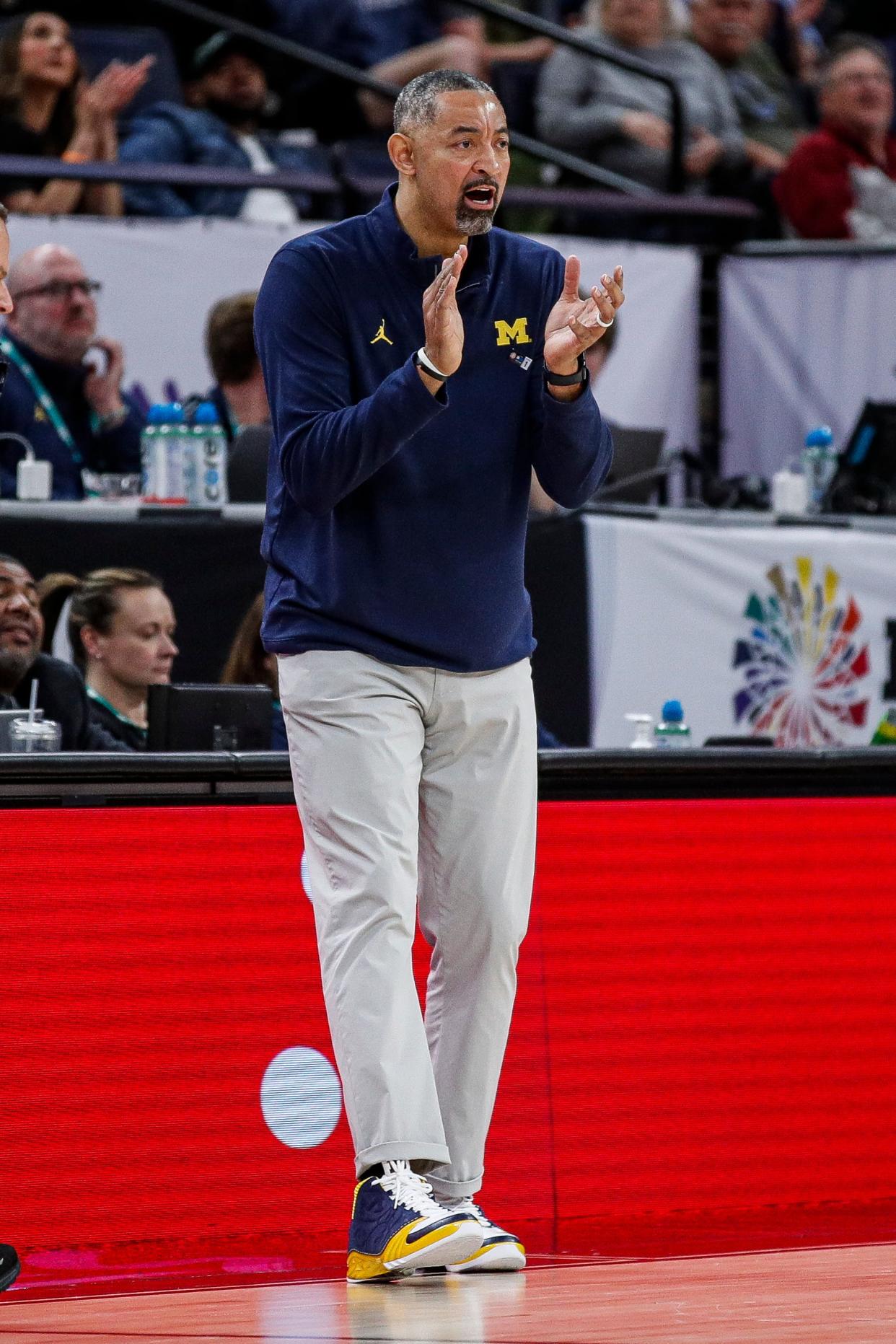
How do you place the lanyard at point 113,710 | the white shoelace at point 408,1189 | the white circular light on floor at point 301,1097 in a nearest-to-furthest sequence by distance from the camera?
the white shoelace at point 408,1189, the white circular light on floor at point 301,1097, the lanyard at point 113,710

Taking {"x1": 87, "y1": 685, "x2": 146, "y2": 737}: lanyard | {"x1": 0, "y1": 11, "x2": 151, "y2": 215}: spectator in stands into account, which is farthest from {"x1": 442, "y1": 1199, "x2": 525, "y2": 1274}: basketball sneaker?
{"x1": 0, "y1": 11, "x2": 151, "y2": 215}: spectator in stands

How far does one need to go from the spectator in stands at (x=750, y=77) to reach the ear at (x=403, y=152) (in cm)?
→ 686

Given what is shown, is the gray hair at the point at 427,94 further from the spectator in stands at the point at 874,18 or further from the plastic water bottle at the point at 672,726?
the spectator in stands at the point at 874,18

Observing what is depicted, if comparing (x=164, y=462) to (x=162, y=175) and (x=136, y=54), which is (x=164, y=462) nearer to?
(x=162, y=175)

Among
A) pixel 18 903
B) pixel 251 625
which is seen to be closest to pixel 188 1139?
pixel 18 903

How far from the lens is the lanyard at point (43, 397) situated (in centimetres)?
632

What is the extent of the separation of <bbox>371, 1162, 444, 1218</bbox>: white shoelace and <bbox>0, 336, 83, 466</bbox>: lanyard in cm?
384

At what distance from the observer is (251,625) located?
17.2 ft

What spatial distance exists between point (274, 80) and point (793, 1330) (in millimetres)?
7478

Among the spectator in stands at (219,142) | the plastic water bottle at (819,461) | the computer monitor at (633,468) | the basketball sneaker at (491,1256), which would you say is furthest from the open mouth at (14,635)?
the plastic water bottle at (819,461)

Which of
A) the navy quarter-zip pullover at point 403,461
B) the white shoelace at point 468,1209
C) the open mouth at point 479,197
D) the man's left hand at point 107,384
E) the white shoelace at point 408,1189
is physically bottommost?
the white shoelace at point 468,1209

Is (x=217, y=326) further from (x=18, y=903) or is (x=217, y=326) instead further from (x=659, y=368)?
(x=18, y=903)

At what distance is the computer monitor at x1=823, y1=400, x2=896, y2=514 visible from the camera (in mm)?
6977

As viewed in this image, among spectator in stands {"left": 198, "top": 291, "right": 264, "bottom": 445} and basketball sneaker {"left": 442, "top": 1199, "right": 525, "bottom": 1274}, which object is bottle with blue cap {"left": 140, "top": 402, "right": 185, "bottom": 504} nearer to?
spectator in stands {"left": 198, "top": 291, "right": 264, "bottom": 445}
